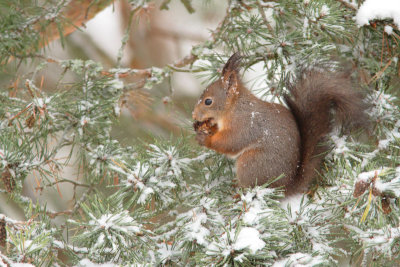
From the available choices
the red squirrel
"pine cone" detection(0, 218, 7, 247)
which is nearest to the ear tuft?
the red squirrel

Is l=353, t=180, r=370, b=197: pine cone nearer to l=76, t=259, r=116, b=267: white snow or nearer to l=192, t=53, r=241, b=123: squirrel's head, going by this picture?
l=76, t=259, r=116, b=267: white snow

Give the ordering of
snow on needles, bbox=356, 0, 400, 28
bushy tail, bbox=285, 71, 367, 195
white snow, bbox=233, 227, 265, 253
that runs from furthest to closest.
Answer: bushy tail, bbox=285, 71, 367, 195 < snow on needles, bbox=356, 0, 400, 28 < white snow, bbox=233, 227, 265, 253

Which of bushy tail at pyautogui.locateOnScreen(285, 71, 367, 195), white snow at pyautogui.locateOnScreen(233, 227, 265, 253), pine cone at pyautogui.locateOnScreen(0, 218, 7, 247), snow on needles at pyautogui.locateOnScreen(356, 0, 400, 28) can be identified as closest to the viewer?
white snow at pyautogui.locateOnScreen(233, 227, 265, 253)

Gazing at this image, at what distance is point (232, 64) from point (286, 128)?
0.28 meters

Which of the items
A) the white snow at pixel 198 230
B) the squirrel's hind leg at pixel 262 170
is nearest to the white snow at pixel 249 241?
the white snow at pixel 198 230

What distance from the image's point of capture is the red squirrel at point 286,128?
1.35 meters

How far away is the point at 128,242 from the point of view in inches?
40.2

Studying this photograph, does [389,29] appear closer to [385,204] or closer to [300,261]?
[385,204]

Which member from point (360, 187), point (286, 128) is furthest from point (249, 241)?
point (286, 128)

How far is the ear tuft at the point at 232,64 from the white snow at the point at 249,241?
65 centimetres

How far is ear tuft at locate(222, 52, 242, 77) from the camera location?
139 centimetres

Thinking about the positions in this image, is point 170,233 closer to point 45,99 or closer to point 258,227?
point 258,227

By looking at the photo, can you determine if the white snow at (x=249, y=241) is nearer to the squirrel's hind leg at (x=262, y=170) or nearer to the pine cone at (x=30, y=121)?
the squirrel's hind leg at (x=262, y=170)

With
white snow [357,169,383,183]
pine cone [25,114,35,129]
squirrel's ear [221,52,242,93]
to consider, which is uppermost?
squirrel's ear [221,52,242,93]
